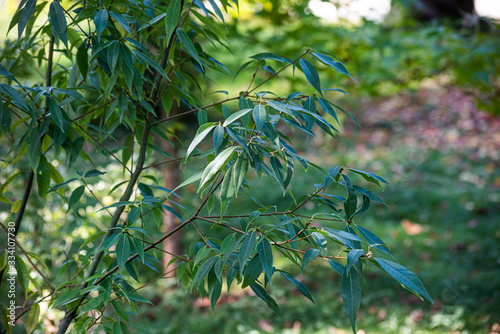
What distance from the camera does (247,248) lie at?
0.68 meters

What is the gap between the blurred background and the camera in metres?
2.30

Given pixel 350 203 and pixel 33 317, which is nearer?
pixel 350 203

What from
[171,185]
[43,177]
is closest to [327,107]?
[43,177]

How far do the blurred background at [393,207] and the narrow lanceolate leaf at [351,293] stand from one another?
581 millimetres

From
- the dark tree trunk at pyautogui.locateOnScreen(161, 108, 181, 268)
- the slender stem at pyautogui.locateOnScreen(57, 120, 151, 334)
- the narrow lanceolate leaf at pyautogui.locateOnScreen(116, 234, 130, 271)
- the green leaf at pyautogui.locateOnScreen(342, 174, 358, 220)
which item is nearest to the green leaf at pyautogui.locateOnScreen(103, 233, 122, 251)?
the narrow lanceolate leaf at pyautogui.locateOnScreen(116, 234, 130, 271)

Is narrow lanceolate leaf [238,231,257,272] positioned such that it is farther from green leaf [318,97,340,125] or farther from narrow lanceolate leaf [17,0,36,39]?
narrow lanceolate leaf [17,0,36,39]

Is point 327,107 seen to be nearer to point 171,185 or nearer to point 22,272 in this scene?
point 22,272

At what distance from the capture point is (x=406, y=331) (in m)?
2.30

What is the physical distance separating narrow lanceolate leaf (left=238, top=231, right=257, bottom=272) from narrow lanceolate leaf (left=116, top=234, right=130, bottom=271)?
0.26m

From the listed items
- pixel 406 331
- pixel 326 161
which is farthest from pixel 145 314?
pixel 326 161

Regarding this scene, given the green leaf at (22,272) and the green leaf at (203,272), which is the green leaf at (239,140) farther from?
the green leaf at (22,272)

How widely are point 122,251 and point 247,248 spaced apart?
10.8 inches

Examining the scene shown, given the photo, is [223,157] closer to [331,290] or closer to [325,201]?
[325,201]

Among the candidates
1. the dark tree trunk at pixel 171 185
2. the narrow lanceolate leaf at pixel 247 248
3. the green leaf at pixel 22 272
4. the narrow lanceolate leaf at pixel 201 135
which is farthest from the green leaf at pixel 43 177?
the dark tree trunk at pixel 171 185
